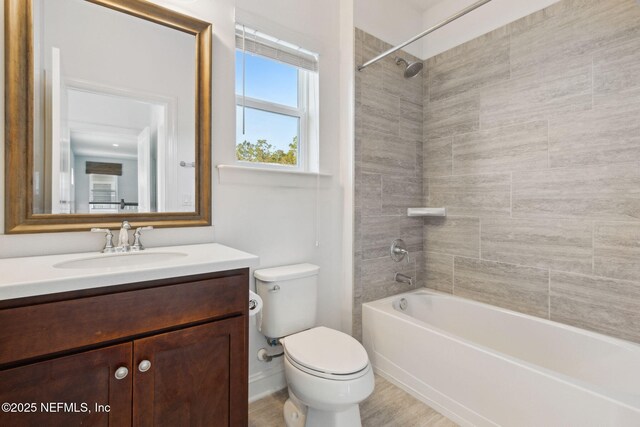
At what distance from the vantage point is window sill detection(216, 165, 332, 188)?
1.62m

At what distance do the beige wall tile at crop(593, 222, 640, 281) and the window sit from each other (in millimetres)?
1680

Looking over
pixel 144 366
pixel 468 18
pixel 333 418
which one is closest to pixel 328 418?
pixel 333 418

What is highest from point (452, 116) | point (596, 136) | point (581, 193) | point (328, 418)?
point (452, 116)

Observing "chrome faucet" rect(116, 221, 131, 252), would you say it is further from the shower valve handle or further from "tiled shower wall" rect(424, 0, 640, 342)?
the shower valve handle

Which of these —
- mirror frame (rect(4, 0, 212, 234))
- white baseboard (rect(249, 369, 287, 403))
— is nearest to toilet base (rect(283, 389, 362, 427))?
white baseboard (rect(249, 369, 287, 403))

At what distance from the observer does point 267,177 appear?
5.77ft

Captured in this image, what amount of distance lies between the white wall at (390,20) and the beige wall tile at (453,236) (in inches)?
55.1

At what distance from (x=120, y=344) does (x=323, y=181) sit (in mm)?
1409

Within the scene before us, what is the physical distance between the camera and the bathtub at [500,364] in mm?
1215

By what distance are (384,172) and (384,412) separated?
4.98 ft

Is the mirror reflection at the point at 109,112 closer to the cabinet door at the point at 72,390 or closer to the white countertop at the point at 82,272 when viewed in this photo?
the white countertop at the point at 82,272

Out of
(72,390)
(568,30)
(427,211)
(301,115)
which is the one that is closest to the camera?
(72,390)

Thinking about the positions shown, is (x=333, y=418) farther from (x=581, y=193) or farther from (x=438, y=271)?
(x=581, y=193)

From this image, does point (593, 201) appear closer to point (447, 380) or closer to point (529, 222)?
point (529, 222)
